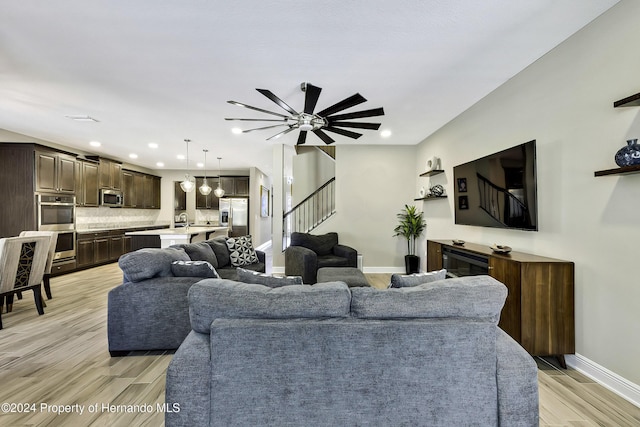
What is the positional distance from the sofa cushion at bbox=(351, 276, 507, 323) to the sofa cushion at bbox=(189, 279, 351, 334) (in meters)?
0.11

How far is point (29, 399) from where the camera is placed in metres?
1.88

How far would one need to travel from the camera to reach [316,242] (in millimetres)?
5168

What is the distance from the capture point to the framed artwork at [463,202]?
12.5 feet

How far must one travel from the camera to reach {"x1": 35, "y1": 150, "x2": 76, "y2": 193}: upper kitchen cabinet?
5.22m

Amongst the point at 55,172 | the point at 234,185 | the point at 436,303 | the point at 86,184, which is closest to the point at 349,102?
the point at 436,303

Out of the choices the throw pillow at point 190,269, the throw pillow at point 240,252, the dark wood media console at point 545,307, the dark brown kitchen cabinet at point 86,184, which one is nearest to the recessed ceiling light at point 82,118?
the dark brown kitchen cabinet at point 86,184

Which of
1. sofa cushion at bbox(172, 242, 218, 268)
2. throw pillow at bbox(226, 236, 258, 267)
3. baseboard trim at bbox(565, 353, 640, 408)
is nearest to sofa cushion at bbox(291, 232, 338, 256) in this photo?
throw pillow at bbox(226, 236, 258, 267)

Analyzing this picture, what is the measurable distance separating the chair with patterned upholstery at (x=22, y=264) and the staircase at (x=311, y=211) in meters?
3.69

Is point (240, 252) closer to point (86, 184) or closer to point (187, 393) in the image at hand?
point (187, 393)

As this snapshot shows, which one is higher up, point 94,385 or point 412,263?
point 412,263

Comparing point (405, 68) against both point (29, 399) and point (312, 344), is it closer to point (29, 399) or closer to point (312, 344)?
point (312, 344)

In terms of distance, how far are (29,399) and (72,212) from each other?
5327mm

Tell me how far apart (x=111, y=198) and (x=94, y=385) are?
641cm

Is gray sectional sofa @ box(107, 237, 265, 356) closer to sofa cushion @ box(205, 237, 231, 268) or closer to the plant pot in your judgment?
sofa cushion @ box(205, 237, 231, 268)
